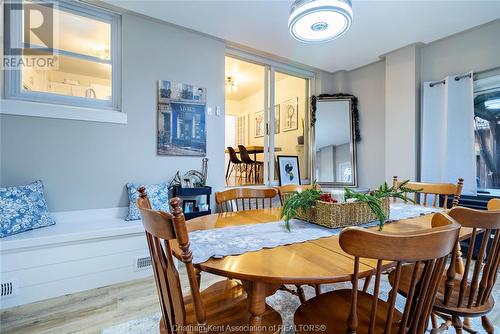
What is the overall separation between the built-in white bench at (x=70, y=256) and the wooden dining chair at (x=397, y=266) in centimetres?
178

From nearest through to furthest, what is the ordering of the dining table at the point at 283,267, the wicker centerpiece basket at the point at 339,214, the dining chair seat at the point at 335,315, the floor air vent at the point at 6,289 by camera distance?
the dining table at the point at 283,267 < the dining chair seat at the point at 335,315 < the wicker centerpiece basket at the point at 339,214 < the floor air vent at the point at 6,289

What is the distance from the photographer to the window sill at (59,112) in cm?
214

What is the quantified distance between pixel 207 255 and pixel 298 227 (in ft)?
1.87

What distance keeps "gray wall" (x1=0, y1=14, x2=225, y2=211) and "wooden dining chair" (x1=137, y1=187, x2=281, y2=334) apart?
1.76 meters

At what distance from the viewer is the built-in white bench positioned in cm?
182

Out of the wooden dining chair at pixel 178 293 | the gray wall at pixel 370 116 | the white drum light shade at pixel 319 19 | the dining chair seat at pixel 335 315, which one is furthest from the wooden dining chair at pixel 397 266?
the gray wall at pixel 370 116

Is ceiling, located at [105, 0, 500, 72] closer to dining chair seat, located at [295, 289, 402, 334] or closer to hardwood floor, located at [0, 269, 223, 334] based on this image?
dining chair seat, located at [295, 289, 402, 334]

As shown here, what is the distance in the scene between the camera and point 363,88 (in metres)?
4.04

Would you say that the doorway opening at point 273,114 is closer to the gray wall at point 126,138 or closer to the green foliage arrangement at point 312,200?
the gray wall at point 126,138

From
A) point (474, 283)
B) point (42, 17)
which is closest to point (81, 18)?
point (42, 17)

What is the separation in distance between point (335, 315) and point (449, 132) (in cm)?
298

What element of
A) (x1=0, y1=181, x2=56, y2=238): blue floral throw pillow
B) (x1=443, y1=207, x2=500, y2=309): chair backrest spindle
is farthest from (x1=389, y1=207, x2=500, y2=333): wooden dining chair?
(x1=0, y1=181, x2=56, y2=238): blue floral throw pillow

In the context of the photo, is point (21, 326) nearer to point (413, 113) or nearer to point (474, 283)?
point (474, 283)

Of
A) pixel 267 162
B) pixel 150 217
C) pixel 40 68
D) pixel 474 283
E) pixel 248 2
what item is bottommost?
pixel 474 283
